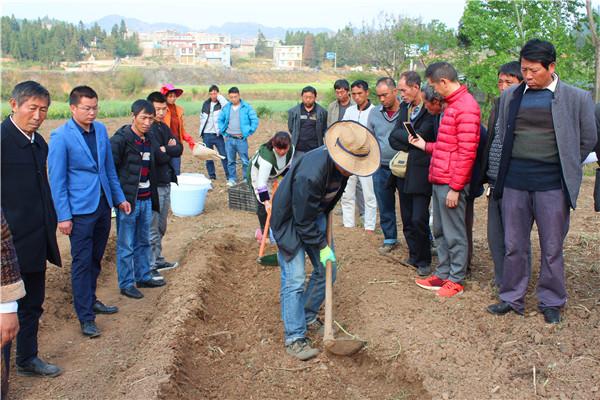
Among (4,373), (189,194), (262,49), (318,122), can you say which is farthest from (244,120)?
(262,49)

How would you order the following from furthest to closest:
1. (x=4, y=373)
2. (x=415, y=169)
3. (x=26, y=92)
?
1. (x=415, y=169)
2. (x=26, y=92)
3. (x=4, y=373)

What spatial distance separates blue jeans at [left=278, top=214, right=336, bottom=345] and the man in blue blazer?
1.74 meters

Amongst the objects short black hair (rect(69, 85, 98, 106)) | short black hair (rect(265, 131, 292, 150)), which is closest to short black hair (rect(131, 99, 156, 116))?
short black hair (rect(69, 85, 98, 106))

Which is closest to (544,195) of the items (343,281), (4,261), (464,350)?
(464,350)

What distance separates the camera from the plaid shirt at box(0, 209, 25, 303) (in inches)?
99.1

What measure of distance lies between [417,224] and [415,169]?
0.56m

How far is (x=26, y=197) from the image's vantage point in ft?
13.5

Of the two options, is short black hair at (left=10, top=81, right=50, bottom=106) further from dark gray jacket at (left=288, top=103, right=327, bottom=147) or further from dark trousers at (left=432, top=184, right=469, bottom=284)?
dark gray jacket at (left=288, top=103, right=327, bottom=147)

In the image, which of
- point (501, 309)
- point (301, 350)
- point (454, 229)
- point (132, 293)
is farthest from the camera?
point (132, 293)

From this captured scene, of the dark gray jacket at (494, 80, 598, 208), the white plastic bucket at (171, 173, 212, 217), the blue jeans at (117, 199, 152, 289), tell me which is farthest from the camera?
the white plastic bucket at (171, 173, 212, 217)

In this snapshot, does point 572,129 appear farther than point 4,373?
Yes

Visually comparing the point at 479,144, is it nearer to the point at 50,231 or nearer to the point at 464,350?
the point at 464,350

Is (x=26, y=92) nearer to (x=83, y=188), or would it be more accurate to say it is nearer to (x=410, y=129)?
(x=83, y=188)

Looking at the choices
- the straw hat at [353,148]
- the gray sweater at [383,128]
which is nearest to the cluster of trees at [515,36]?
the gray sweater at [383,128]
